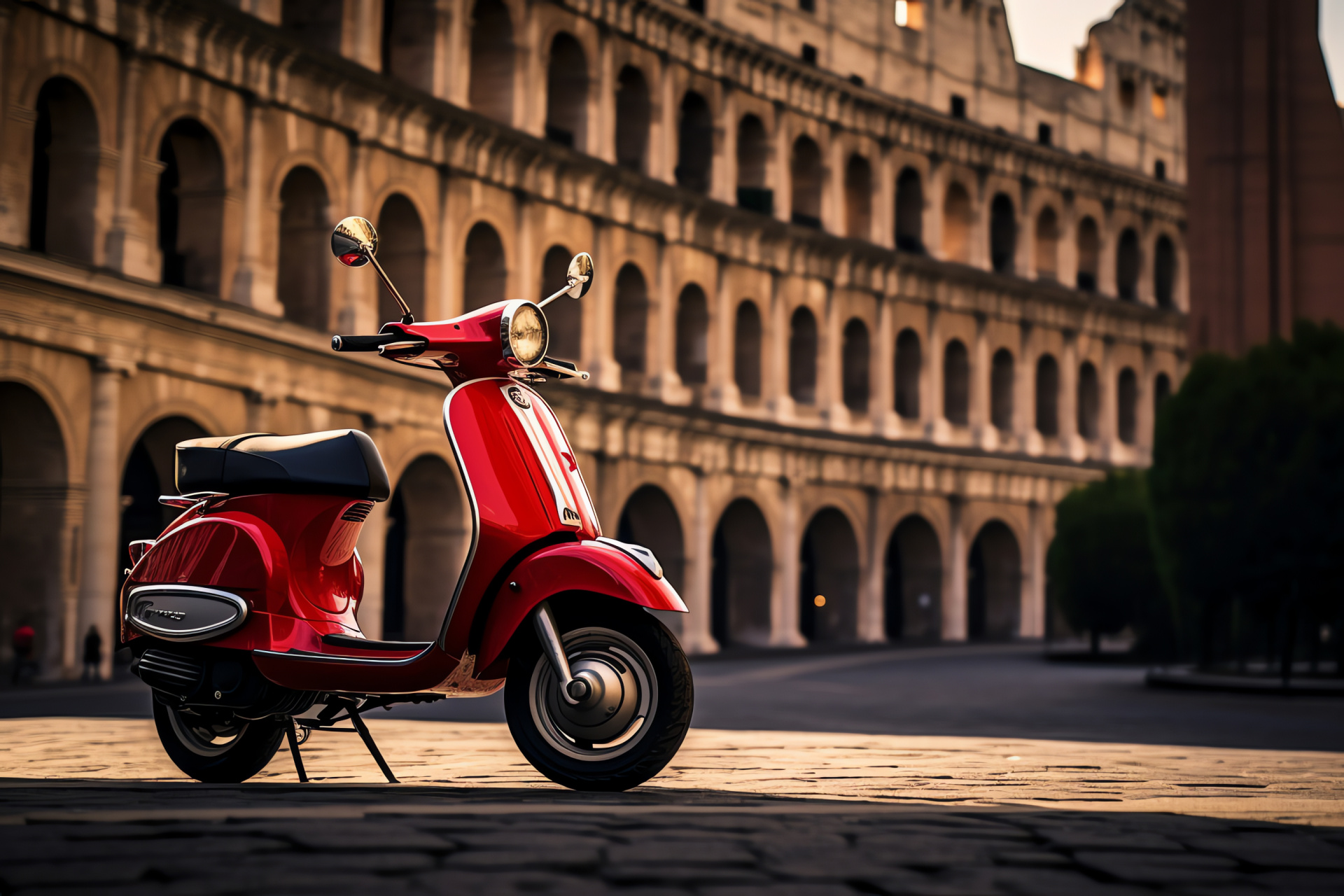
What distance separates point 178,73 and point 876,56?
822 inches

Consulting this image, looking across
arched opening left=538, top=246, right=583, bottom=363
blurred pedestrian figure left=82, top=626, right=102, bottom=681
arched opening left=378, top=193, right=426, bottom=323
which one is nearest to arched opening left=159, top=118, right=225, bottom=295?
arched opening left=378, top=193, right=426, bottom=323

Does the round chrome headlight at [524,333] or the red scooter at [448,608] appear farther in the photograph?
the round chrome headlight at [524,333]

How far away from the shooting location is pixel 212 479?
21.3ft

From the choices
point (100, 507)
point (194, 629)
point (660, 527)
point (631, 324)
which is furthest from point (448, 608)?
point (631, 324)

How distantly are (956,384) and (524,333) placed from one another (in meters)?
34.6

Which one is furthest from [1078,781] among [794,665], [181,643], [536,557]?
[794,665]

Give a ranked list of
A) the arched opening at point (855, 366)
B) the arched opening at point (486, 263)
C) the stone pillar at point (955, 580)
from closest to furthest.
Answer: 1. the arched opening at point (486, 263)
2. the arched opening at point (855, 366)
3. the stone pillar at point (955, 580)

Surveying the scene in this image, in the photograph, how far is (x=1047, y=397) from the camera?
139 ft

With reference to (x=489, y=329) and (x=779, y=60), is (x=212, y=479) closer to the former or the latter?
(x=489, y=329)

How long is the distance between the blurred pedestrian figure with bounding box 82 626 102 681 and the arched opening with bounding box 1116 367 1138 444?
104ft

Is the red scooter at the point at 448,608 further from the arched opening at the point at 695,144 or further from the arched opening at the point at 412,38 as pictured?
the arched opening at the point at 695,144

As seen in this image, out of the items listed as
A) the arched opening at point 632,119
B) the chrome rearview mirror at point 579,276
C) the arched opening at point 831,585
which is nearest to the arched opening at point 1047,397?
the arched opening at point 831,585

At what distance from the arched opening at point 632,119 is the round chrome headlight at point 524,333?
85.7ft

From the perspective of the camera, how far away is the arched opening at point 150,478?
21812 mm
